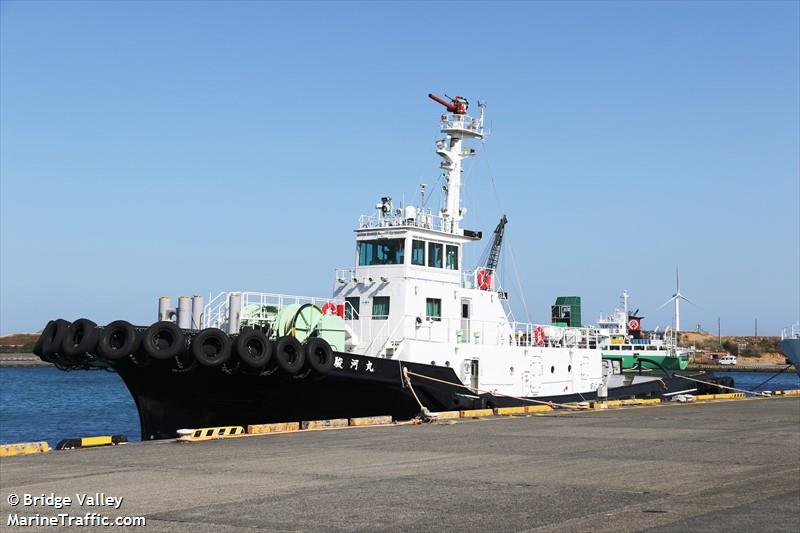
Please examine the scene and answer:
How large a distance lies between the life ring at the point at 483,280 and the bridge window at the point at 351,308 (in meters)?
4.06

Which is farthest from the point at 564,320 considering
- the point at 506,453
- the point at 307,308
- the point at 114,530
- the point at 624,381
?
the point at 114,530

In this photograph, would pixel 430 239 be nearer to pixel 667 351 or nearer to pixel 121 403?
pixel 121 403

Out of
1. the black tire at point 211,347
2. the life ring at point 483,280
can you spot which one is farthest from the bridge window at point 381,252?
the black tire at point 211,347

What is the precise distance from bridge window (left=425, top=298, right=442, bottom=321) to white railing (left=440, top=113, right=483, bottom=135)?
5.77 meters

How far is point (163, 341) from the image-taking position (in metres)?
17.5

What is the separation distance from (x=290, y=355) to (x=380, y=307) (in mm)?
5344

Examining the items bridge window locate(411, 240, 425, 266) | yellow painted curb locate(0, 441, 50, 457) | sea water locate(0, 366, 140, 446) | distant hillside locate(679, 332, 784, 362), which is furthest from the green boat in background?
distant hillside locate(679, 332, 784, 362)

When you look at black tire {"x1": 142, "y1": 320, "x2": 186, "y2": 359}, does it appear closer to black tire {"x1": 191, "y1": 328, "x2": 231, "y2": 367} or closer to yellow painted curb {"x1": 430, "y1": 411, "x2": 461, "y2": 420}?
black tire {"x1": 191, "y1": 328, "x2": 231, "y2": 367}

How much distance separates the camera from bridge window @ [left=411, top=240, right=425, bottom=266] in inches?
936

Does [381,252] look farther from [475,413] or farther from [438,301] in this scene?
[475,413]

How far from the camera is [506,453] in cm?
1405

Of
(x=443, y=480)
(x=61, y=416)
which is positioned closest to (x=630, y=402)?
(x=443, y=480)

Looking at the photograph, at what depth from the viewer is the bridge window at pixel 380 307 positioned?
23.5 m

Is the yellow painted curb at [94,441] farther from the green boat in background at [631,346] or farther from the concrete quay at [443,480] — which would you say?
the green boat in background at [631,346]
